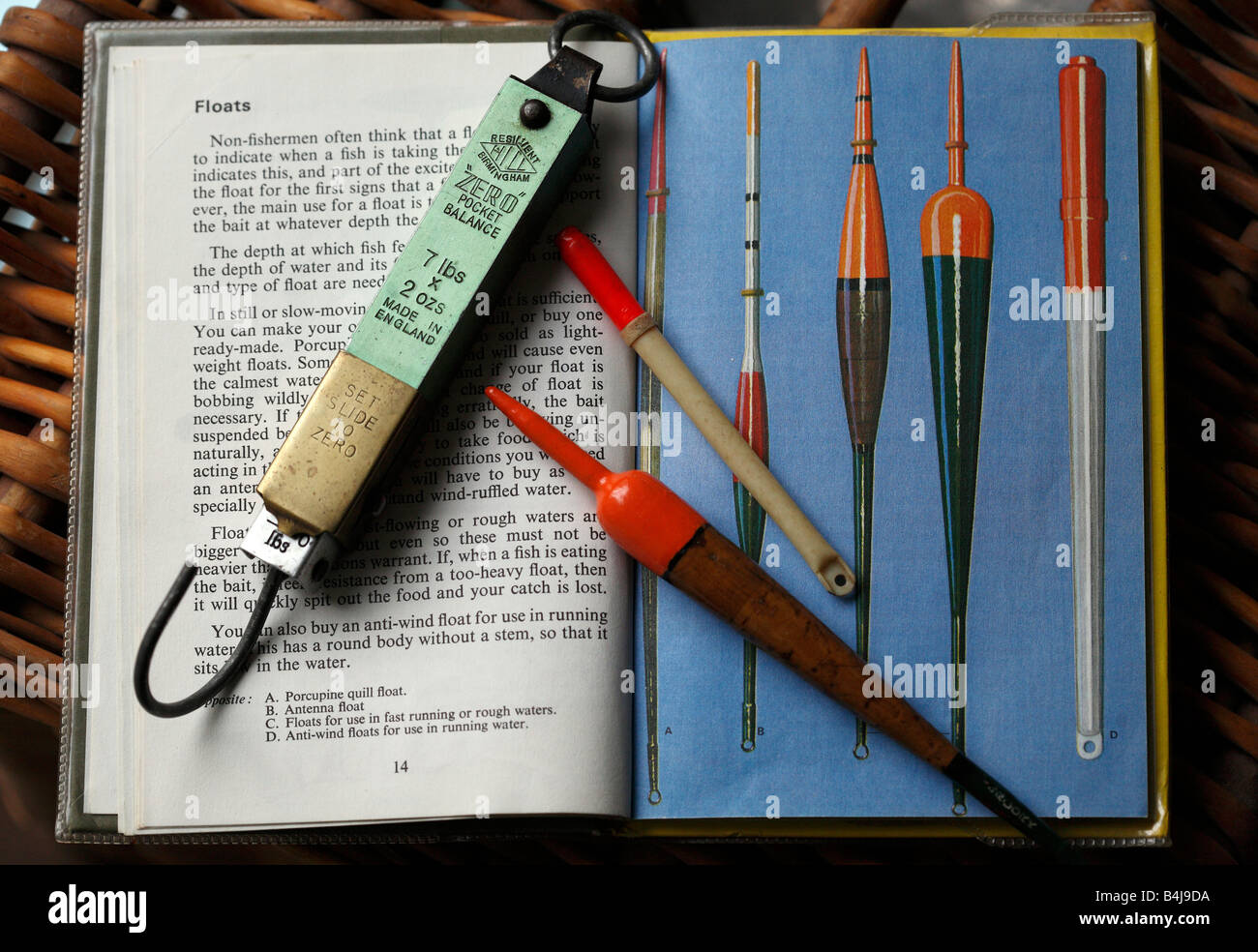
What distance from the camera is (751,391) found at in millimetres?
423

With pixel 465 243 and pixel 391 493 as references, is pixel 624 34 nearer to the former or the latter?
pixel 465 243

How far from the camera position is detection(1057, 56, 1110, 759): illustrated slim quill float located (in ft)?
1.37

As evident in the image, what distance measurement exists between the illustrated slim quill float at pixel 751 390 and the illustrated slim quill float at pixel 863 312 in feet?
0.13

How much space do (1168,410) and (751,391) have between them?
0.20 m

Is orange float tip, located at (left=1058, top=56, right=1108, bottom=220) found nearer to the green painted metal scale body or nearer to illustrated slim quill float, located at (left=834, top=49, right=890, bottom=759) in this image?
illustrated slim quill float, located at (left=834, top=49, right=890, bottom=759)

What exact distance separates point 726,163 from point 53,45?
Result: 33 cm

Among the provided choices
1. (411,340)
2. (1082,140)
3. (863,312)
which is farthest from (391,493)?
(1082,140)

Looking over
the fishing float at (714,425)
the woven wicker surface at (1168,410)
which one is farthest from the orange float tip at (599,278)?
the woven wicker surface at (1168,410)

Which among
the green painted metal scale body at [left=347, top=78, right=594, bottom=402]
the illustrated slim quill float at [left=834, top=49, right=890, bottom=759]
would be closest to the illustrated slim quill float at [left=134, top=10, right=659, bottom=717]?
the green painted metal scale body at [left=347, top=78, right=594, bottom=402]

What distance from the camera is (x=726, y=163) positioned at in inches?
16.9

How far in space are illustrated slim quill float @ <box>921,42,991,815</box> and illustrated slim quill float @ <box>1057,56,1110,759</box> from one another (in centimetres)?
4
